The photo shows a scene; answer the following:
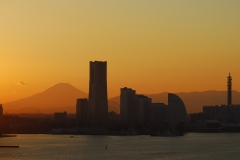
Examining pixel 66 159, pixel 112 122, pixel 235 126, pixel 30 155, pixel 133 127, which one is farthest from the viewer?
pixel 112 122

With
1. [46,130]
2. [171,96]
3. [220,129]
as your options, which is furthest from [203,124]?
[46,130]

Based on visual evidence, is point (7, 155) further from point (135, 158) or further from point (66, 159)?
point (135, 158)

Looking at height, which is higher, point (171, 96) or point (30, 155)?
point (171, 96)

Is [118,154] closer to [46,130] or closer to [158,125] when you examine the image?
[46,130]

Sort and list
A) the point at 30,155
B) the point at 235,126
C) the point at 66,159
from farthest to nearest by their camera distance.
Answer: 1. the point at 235,126
2. the point at 30,155
3. the point at 66,159

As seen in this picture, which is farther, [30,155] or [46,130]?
[46,130]

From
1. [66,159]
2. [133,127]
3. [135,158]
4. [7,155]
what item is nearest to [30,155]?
[7,155]

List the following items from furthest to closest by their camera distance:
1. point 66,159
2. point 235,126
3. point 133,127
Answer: point 235,126 → point 133,127 → point 66,159

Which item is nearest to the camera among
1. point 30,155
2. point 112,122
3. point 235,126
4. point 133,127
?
point 30,155

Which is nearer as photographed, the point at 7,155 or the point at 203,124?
the point at 7,155
